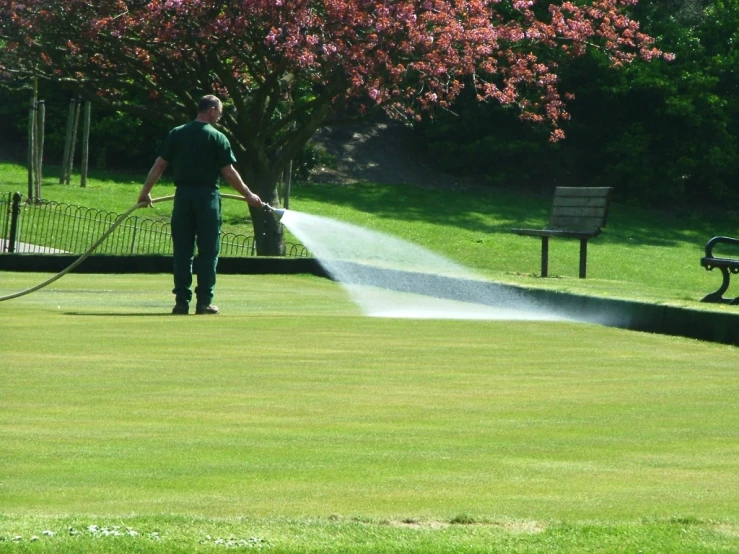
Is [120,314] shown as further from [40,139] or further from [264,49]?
[40,139]

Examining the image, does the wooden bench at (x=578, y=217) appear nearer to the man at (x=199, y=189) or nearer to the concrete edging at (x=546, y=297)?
the concrete edging at (x=546, y=297)

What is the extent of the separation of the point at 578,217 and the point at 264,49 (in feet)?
17.9

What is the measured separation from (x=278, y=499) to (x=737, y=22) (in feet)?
137

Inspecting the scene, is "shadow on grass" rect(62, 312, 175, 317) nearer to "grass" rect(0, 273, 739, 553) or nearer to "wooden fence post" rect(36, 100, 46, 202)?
"grass" rect(0, 273, 739, 553)

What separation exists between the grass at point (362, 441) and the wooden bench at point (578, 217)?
826cm

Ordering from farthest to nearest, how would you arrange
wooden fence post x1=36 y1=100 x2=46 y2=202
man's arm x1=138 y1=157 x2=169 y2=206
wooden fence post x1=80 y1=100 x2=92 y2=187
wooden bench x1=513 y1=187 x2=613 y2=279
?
1. wooden fence post x1=80 y1=100 x2=92 y2=187
2. wooden fence post x1=36 y1=100 x2=46 y2=202
3. wooden bench x1=513 y1=187 x2=613 y2=279
4. man's arm x1=138 y1=157 x2=169 y2=206

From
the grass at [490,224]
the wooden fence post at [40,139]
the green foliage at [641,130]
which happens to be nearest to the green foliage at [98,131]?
the grass at [490,224]

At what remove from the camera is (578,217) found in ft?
67.0

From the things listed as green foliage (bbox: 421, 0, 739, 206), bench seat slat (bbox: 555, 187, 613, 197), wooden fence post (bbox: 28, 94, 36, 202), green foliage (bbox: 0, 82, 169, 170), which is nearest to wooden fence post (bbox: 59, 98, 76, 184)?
wooden fence post (bbox: 28, 94, 36, 202)

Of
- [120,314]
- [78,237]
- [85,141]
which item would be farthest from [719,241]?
[85,141]

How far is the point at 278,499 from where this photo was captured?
492cm

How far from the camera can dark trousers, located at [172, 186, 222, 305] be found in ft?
42.3

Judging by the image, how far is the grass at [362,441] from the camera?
172 inches

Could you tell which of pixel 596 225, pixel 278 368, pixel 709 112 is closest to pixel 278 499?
pixel 278 368
